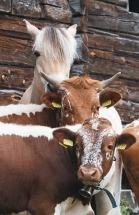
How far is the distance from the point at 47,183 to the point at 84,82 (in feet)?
5.12

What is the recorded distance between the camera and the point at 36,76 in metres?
8.57

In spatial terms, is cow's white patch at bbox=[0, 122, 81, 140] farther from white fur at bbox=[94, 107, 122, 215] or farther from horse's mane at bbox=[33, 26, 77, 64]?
horse's mane at bbox=[33, 26, 77, 64]

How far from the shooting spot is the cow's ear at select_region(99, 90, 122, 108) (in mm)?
8141

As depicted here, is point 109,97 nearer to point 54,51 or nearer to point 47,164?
point 54,51

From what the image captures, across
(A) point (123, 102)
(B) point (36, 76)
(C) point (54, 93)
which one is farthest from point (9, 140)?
(A) point (123, 102)

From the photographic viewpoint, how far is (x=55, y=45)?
855cm

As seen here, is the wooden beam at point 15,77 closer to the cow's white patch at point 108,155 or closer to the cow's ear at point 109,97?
the cow's ear at point 109,97

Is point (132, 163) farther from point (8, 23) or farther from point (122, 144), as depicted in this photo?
point (8, 23)

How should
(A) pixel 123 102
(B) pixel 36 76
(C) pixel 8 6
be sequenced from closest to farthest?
(B) pixel 36 76
(C) pixel 8 6
(A) pixel 123 102

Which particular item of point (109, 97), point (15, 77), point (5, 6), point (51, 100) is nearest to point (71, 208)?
point (51, 100)

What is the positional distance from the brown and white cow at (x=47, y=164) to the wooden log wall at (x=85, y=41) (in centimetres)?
296

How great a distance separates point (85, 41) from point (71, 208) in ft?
13.5

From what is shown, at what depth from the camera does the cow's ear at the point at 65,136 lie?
22.4ft

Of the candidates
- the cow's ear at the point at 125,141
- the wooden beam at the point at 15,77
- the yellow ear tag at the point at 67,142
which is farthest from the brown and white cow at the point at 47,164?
the wooden beam at the point at 15,77
